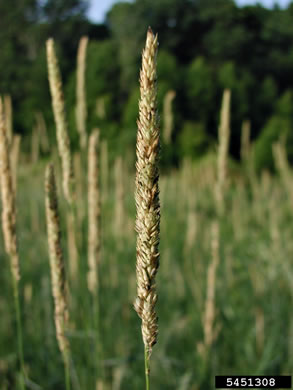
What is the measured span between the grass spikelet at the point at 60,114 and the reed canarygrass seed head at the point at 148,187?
473mm

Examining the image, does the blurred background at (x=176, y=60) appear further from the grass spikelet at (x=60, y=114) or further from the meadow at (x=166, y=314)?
the grass spikelet at (x=60, y=114)

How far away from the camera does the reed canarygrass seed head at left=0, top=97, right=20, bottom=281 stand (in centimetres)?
85

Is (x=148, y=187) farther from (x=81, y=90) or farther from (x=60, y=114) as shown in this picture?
(x=81, y=90)

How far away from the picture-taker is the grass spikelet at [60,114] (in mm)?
937

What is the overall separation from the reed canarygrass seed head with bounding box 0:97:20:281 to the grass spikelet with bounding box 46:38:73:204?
0.17m

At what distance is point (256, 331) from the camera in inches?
89.4

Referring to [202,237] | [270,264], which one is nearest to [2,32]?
[202,237]

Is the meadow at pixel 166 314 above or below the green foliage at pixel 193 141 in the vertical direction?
below

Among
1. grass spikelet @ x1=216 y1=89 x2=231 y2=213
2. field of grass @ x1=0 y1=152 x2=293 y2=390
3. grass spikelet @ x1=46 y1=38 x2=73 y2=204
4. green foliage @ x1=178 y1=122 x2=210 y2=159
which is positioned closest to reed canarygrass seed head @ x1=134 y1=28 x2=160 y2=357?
grass spikelet @ x1=46 y1=38 x2=73 y2=204

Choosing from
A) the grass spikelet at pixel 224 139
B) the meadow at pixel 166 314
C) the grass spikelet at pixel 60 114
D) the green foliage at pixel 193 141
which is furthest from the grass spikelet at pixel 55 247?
the green foliage at pixel 193 141

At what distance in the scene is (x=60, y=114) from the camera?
998 millimetres

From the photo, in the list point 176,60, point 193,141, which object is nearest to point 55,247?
point 193,141

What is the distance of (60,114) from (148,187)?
1.80ft

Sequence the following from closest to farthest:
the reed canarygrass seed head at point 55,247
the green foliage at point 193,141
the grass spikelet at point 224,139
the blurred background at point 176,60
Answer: the reed canarygrass seed head at point 55,247 < the grass spikelet at point 224,139 < the green foliage at point 193,141 < the blurred background at point 176,60
